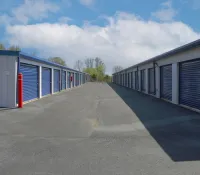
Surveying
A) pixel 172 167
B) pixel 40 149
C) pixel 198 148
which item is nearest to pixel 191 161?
pixel 172 167

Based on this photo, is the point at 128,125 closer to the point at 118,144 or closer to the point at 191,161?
the point at 118,144

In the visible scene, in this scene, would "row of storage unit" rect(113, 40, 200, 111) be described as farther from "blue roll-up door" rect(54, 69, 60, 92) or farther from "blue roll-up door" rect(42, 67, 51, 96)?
"blue roll-up door" rect(54, 69, 60, 92)

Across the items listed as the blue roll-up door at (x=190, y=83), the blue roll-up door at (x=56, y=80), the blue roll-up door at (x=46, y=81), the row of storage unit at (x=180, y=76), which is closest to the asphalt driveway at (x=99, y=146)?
the blue roll-up door at (x=190, y=83)

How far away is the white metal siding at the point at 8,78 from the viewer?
11805 mm

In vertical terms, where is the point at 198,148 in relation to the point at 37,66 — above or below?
below

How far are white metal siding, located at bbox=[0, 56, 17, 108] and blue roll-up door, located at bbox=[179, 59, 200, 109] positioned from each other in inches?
366

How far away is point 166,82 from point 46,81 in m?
10.3

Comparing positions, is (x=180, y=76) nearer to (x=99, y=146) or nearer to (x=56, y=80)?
(x=99, y=146)

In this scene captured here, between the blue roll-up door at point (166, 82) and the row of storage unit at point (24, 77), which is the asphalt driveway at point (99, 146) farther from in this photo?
the blue roll-up door at point (166, 82)

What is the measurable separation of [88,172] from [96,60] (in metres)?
97.5

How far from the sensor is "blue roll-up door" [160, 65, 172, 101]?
1500 cm

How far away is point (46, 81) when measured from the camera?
1967 centimetres

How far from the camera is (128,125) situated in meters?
7.84

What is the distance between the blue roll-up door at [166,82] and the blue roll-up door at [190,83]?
1.95m
